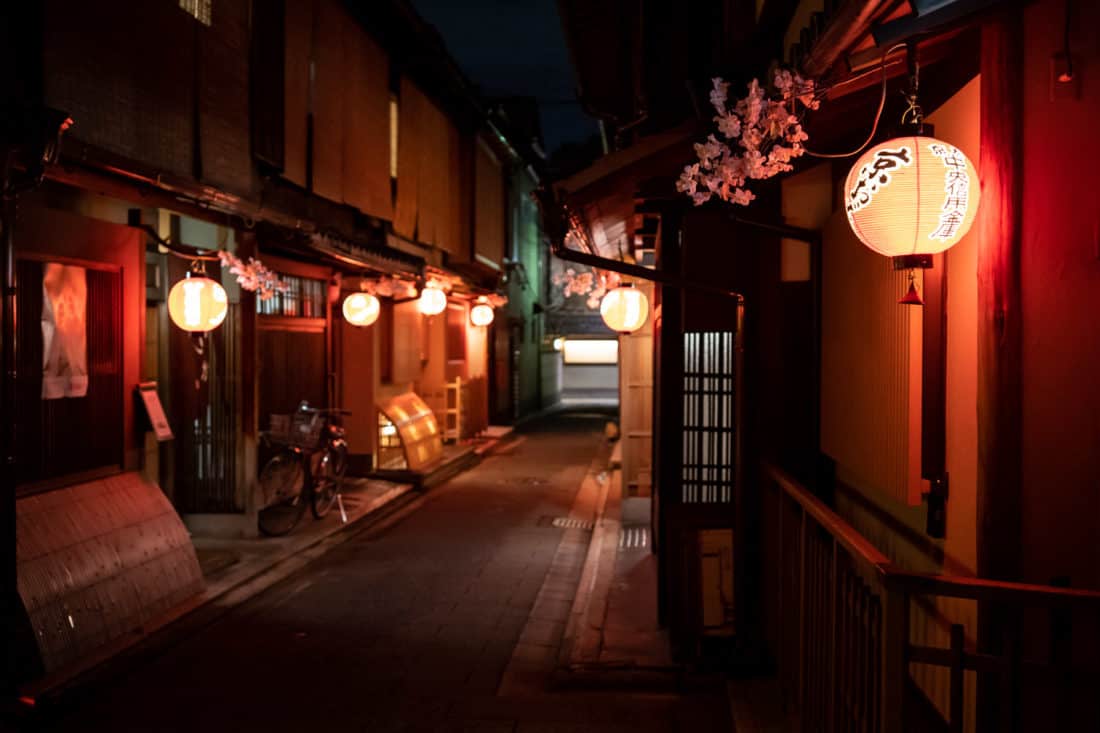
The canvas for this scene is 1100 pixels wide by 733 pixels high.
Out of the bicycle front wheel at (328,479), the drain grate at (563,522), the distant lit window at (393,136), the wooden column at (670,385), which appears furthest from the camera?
the distant lit window at (393,136)

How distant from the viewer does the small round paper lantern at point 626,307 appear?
1419cm

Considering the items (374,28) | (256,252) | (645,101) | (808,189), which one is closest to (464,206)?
(374,28)

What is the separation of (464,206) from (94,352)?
18707 millimetres

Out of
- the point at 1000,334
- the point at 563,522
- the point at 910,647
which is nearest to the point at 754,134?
the point at 1000,334

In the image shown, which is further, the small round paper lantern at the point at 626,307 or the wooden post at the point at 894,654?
the small round paper lantern at the point at 626,307

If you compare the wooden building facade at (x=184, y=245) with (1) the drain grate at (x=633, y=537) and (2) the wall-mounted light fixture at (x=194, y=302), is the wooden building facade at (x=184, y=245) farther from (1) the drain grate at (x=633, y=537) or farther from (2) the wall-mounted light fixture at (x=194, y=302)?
(1) the drain grate at (x=633, y=537)

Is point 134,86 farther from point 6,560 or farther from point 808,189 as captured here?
point 808,189

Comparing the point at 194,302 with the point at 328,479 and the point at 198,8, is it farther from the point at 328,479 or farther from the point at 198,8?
the point at 328,479

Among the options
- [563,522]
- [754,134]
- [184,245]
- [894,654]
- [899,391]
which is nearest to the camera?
[894,654]

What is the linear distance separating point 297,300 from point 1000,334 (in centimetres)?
1466

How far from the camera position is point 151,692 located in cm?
822

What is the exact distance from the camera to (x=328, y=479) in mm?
16094

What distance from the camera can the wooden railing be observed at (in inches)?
150

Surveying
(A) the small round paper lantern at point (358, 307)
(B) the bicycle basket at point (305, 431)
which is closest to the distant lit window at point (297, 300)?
(A) the small round paper lantern at point (358, 307)
